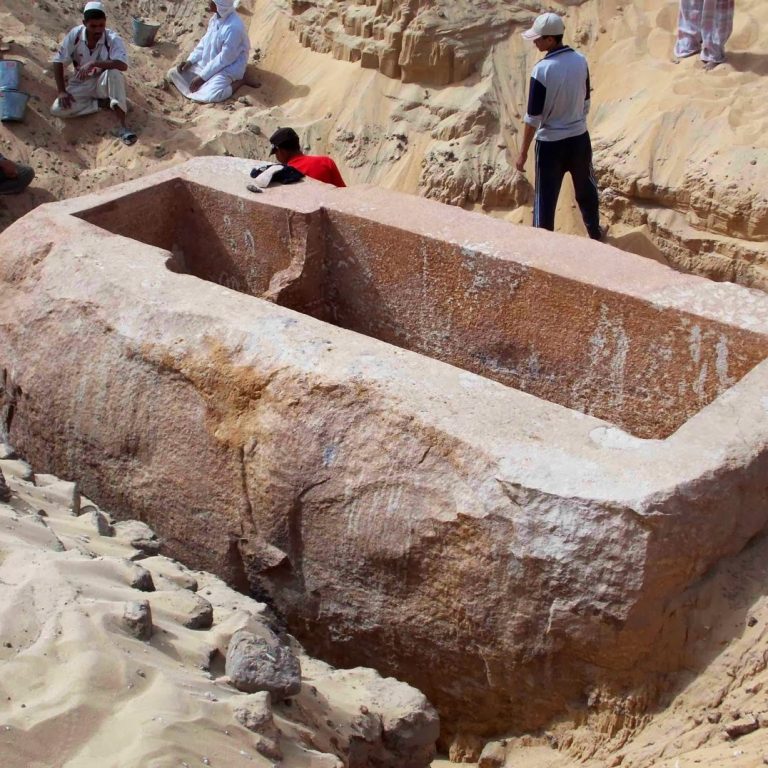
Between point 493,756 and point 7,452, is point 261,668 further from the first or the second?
point 7,452

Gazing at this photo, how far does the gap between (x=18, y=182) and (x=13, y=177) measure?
0.05 meters

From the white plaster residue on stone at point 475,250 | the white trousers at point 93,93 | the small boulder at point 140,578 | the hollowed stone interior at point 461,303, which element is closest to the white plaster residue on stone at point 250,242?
the hollowed stone interior at point 461,303

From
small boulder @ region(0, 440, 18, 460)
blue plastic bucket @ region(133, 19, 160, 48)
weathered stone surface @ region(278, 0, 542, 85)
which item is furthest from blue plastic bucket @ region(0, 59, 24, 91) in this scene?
small boulder @ region(0, 440, 18, 460)

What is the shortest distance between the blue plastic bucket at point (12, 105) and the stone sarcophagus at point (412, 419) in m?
3.82

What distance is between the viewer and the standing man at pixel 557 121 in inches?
221

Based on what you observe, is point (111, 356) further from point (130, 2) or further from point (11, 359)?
point (130, 2)

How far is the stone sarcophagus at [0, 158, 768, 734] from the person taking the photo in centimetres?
268

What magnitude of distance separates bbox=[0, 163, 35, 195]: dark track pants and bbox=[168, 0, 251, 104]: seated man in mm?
1782

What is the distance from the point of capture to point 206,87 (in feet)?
28.0

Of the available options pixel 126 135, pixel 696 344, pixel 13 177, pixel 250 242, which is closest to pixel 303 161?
pixel 250 242

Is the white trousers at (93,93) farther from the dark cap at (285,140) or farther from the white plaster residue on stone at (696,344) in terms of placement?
the white plaster residue on stone at (696,344)

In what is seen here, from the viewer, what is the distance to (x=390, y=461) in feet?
9.43

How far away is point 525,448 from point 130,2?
26.2ft

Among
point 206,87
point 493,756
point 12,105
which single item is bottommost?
point 493,756
